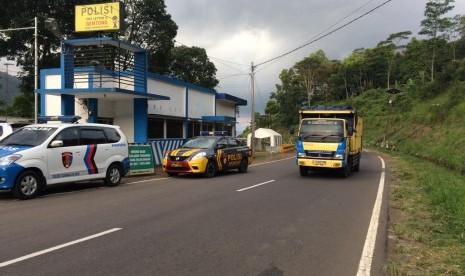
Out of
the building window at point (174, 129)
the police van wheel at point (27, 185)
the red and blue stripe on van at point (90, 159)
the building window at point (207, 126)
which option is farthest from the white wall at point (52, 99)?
the police van wheel at point (27, 185)

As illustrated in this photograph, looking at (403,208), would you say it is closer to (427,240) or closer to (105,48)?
(427,240)

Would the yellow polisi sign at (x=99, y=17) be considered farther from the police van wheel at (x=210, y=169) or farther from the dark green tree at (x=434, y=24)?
the dark green tree at (x=434, y=24)

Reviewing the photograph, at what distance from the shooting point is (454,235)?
745 centimetres

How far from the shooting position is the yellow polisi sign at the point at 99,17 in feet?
74.1

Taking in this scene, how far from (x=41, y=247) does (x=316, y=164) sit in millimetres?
12135

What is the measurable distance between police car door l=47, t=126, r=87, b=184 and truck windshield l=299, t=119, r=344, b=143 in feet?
28.1

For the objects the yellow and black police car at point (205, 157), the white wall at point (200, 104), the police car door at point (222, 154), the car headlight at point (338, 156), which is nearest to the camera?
the yellow and black police car at point (205, 157)

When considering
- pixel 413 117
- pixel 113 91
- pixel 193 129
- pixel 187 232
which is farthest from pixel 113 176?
pixel 413 117

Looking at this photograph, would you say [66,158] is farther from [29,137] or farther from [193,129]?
[193,129]

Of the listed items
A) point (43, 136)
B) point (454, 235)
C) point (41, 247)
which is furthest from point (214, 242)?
point (43, 136)

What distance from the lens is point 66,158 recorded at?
39.2ft

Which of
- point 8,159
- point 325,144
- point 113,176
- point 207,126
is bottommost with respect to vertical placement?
point 113,176

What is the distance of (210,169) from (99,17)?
1151cm

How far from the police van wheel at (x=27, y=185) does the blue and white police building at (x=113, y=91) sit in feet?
27.4
